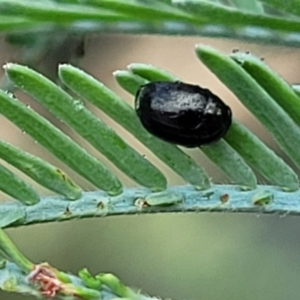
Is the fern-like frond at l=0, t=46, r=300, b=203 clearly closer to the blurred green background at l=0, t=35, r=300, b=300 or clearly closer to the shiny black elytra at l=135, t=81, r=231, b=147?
the shiny black elytra at l=135, t=81, r=231, b=147

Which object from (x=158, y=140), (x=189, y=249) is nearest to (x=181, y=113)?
(x=158, y=140)

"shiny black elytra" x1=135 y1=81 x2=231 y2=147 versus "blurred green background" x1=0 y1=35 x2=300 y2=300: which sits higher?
"shiny black elytra" x1=135 y1=81 x2=231 y2=147

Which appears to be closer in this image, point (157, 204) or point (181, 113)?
point (157, 204)

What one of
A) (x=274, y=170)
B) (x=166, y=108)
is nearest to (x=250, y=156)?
(x=274, y=170)

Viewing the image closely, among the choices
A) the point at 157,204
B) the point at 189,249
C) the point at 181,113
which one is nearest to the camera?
the point at 157,204

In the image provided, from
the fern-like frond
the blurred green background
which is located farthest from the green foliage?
the blurred green background

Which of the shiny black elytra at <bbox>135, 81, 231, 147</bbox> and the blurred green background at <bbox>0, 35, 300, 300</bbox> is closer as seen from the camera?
the shiny black elytra at <bbox>135, 81, 231, 147</bbox>

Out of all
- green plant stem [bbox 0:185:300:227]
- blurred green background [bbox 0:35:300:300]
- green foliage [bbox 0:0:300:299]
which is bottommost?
blurred green background [bbox 0:35:300:300]

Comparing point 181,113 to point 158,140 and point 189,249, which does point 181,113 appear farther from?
point 189,249
